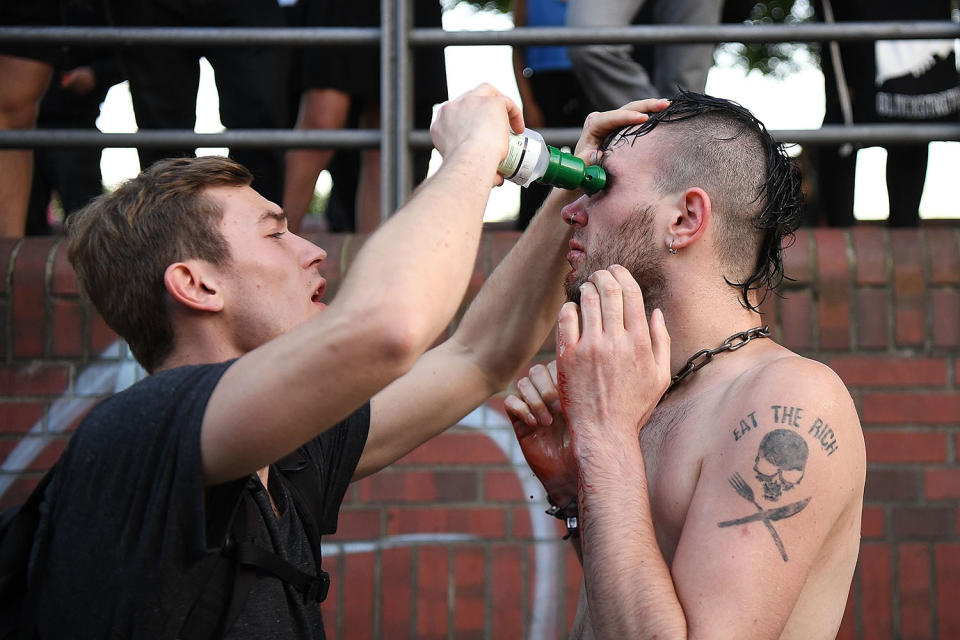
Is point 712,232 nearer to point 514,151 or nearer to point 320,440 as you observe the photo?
point 514,151

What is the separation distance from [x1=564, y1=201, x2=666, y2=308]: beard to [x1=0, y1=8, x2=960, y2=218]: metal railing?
1.50 metres

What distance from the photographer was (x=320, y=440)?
2.44m

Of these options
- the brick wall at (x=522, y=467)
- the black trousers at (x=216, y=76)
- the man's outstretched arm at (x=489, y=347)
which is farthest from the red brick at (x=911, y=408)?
the black trousers at (x=216, y=76)

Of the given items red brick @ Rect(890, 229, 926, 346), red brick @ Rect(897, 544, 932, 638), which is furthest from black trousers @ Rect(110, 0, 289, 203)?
red brick @ Rect(897, 544, 932, 638)

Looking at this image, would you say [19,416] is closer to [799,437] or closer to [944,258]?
[799,437]

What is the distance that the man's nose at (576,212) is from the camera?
2.54 meters

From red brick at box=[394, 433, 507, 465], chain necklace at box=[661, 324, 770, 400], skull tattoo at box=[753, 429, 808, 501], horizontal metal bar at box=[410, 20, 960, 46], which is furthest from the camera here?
horizontal metal bar at box=[410, 20, 960, 46]

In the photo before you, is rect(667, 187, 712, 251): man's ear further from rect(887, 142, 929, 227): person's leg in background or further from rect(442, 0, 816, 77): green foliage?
rect(442, 0, 816, 77): green foliage

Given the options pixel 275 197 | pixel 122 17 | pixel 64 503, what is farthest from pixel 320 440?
pixel 122 17

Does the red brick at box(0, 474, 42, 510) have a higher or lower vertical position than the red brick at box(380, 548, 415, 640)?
higher

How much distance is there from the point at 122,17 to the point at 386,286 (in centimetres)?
330

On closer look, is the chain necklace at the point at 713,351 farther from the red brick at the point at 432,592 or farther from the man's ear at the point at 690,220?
the red brick at the point at 432,592

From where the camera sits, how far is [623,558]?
1.89m

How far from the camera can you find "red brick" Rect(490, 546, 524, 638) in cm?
374
